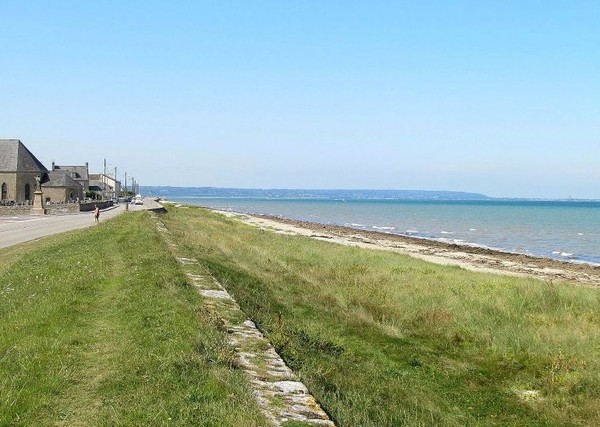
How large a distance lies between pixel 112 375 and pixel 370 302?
9589 millimetres

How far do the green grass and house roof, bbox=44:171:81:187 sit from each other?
76.6 meters

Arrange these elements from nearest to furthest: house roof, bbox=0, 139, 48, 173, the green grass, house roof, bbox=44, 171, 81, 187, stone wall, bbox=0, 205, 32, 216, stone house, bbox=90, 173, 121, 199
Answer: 1. the green grass
2. stone wall, bbox=0, 205, 32, 216
3. house roof, bbox=0, 139, 48, 173
4. house roof, bbox=44, 171, 81, 187
5. stone house, bbox=90, 173, 121, 199

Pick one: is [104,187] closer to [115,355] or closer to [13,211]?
[13,211]

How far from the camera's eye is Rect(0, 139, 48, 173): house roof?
7631cm

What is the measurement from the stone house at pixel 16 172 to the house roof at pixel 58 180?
4365mm

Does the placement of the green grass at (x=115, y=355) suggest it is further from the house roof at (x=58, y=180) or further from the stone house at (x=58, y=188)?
the house roof at (x=58, y=180)

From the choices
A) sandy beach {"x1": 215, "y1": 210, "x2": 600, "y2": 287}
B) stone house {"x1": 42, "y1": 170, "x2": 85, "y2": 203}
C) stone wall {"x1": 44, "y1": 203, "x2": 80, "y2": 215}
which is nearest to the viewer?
sandy beach {"x1": 215, "y1": 210, "x2": 600, "y2": 287}

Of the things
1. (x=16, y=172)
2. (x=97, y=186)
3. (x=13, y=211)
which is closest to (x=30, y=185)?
(x=16, y=172)

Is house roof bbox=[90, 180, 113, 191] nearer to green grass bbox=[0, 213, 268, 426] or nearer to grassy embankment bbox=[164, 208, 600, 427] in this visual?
grassy embankment bbox=[164, 208, 600, 427]

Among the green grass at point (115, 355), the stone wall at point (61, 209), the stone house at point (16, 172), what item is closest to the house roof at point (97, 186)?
the stone house at point (16, 172)

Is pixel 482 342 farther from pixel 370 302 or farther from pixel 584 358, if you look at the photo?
pixel 370 302

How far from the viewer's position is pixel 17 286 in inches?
539

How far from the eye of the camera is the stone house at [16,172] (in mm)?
76062

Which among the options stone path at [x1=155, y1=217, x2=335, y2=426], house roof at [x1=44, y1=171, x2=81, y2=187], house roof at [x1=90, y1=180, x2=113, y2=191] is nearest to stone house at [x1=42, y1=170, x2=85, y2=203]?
house roof at [x1=44, y1=171, x2=81, y2=187]
